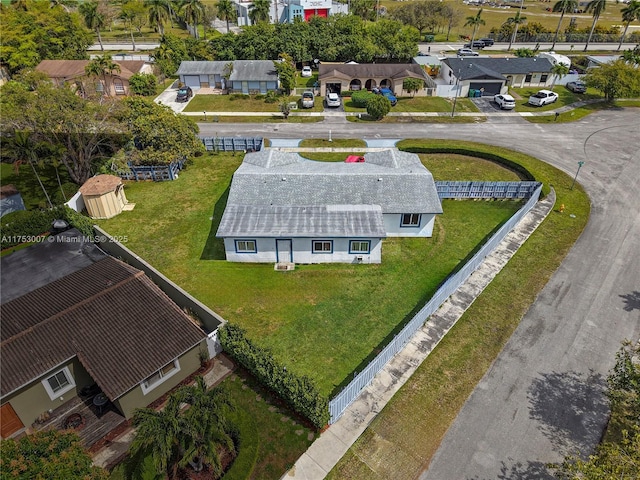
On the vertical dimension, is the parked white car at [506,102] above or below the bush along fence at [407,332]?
above

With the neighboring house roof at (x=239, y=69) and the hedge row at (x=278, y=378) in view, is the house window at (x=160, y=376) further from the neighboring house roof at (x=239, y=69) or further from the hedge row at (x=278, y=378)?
the neighboring house roof at (x=239, y=69)

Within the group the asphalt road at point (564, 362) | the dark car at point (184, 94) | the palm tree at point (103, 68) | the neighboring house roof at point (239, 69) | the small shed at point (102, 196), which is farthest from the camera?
the neighboring house roof at point (239, 69)

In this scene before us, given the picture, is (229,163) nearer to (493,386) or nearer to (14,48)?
(493,386)

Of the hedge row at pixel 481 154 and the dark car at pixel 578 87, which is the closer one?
the hedge row at pixel 481 154

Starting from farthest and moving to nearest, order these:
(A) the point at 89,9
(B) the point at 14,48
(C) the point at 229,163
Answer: (A) the point at 89,9 < (B) the point at 14,48 < (C) the point at 229,163

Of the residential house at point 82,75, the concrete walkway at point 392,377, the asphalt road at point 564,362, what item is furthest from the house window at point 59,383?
the residential house at point 82,75

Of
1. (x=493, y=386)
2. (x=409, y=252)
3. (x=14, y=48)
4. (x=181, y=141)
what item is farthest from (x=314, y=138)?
(x=14, y=48)

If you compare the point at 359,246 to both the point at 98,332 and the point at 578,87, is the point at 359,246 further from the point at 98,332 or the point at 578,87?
the point at 578,87
